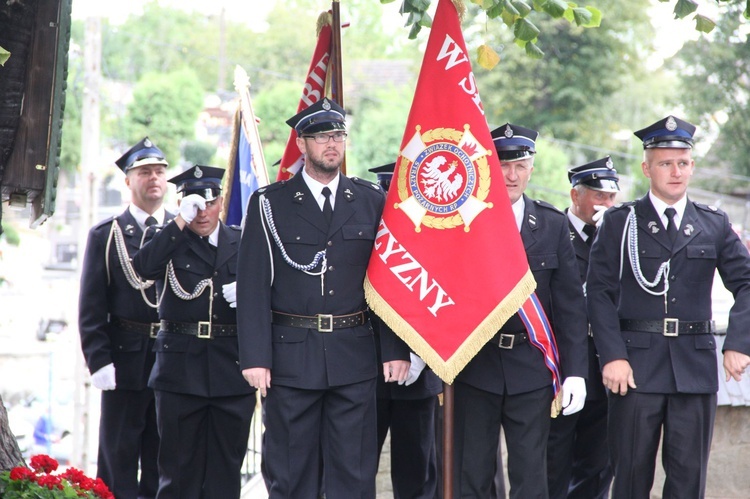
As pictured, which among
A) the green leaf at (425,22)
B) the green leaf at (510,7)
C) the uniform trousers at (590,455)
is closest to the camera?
the green leaf at (510,7)

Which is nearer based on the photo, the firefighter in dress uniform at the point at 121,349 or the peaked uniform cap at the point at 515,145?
the peaked uniform cap at the point at 515,145

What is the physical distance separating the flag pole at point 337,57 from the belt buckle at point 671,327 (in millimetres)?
2043

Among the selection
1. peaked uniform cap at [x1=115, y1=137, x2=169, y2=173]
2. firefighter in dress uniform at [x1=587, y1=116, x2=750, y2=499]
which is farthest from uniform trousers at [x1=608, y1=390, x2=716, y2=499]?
peaked uniform cap at [x1=115, y1=137, x2=169, y2=173]

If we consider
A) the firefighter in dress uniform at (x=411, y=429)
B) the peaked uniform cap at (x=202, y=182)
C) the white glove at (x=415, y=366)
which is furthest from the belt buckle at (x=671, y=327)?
the peaked uniform cap at (x=202, y=182)

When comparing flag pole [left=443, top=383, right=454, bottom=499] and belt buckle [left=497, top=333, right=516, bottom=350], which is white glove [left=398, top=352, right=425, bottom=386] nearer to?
flag pole [left=443, top=383, right=454, bottom=499]

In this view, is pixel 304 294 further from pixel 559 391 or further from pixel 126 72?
pixel 126 72

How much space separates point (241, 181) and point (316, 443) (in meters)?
2.98

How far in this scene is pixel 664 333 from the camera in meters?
5.46

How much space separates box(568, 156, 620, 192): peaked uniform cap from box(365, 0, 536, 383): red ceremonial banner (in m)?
1.80

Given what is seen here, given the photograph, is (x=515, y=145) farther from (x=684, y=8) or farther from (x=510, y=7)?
(x=684, y=8)

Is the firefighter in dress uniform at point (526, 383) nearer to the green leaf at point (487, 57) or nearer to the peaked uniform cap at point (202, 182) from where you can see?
the green leaf at point (487, 57)

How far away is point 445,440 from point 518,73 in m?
31.1

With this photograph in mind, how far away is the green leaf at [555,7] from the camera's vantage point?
4.94m

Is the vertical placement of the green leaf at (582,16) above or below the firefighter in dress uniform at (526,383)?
above
